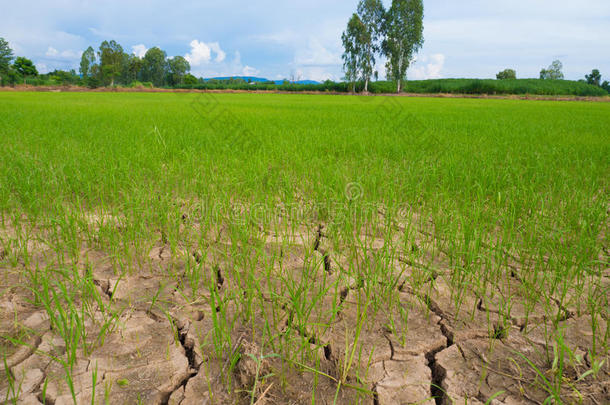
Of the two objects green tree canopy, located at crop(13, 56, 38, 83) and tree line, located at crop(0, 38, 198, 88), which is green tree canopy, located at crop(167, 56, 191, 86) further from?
green tree canopy, located at crop(13, 56, 38, 83)

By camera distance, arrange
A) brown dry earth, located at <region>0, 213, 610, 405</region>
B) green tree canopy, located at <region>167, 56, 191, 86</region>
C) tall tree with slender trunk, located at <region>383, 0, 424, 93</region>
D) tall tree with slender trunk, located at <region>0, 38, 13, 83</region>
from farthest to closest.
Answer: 1. green tree canopy, located at <region>167, 56, 191, 86</region>
2. tall tree with slender trunk, located at <region>0, 38, 13, 83</region>
3. tall tree with slender trunk, located at <region>383, 0, 424, 93</region>
4. brown dry earth, located at <region>0, 213, 610, 405</region>

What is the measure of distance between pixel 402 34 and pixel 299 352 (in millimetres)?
37608

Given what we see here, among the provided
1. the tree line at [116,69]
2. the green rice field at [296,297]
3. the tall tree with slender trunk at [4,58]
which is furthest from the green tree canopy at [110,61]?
the green rice field at [296,297]

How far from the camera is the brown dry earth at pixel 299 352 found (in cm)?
103

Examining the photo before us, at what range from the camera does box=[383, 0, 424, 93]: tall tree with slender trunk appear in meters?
32.8

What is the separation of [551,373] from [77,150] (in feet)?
14.0

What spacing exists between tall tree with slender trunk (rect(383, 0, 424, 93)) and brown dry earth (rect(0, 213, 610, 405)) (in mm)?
36417

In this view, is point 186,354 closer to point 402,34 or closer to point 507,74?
point 402,34

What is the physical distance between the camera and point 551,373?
1093 mm

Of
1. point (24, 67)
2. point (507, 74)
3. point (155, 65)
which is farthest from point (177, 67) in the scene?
point (507, 74)

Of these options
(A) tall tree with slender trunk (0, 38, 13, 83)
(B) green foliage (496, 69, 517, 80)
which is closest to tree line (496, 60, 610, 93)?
(B) green foliage (496, 69, 517, 80)

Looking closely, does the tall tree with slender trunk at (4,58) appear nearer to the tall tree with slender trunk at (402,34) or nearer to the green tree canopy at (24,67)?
the green tree canopy at (24,67)

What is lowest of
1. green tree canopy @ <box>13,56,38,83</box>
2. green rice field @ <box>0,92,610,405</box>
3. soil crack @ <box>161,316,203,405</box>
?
soil crack @ <box>161,316,203,405</box>

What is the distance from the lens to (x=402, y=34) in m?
33.3
